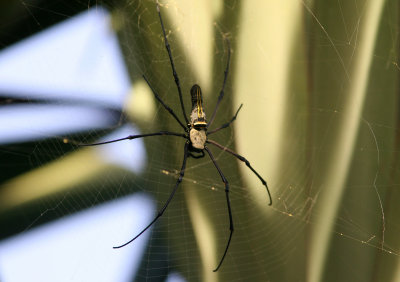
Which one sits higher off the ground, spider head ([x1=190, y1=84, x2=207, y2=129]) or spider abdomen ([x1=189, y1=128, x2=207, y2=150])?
spider head ([x1=190, y1=84, x2=207, y2=129])

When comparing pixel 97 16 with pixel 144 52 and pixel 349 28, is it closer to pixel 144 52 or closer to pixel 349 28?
pixel 144 52

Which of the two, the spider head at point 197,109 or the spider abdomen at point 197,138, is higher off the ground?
the spider head at point 197,109

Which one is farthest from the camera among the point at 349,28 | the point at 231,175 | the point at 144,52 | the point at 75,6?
the point at 231,175

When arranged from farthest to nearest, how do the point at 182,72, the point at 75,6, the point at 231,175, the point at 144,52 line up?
the point at 231,175
the point at 182,72
the point at 144,52
the point at 75,6

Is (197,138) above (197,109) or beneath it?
beneath

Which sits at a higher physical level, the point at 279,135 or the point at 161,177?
the point at 279,135

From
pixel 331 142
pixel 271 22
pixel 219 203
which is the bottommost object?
pixel 219 203

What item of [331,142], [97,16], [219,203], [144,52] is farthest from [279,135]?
[97,16]

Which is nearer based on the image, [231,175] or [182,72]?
[182,72]
